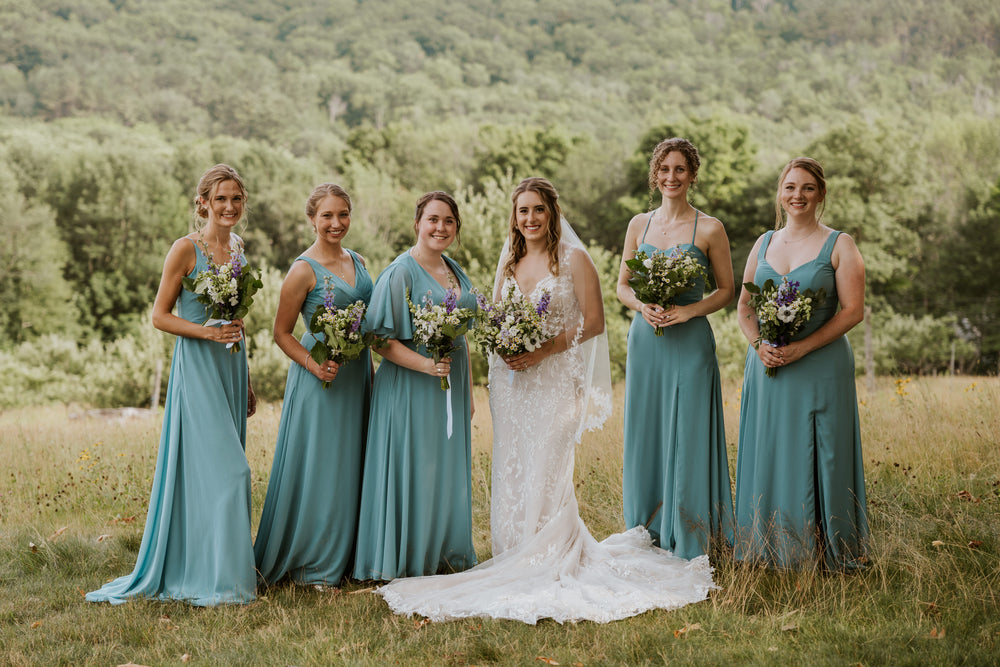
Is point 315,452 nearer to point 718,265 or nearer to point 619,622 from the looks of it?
point 619,622

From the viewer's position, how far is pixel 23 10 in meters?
46.0

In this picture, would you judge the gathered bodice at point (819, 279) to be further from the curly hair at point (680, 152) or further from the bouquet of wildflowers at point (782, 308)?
the curly hair at point (680, 152)

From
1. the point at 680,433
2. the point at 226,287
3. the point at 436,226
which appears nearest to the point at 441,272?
the point at 436,226

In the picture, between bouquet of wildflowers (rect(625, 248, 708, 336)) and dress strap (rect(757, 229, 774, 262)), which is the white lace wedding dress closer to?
bouquet of wildflowers (rect(625, 248, 708, 336))

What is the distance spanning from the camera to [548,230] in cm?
570

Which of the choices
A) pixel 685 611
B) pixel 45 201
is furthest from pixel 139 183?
pixel 685 611

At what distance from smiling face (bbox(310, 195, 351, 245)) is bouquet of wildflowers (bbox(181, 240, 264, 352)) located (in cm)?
58

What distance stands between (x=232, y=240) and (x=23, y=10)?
50.1m

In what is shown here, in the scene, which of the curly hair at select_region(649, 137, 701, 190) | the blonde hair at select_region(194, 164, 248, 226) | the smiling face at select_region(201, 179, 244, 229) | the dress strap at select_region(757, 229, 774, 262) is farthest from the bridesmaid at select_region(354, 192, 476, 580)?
the dress strap at select_region(757, 229, 774, 262)

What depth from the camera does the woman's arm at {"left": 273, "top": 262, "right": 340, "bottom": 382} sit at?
5503 millimetres

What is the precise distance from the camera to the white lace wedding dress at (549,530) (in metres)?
5.22

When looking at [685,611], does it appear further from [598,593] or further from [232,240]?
[232,240]

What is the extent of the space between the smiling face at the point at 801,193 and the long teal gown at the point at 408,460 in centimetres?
222

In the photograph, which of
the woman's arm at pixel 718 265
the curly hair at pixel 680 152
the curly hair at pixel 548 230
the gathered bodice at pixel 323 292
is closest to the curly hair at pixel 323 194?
the gathered bodice at pixel 323 292
